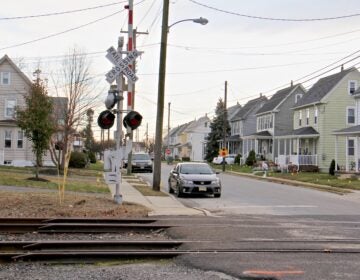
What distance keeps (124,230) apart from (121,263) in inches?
127

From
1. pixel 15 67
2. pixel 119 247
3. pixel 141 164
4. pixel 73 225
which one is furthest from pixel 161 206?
pixel 15 67

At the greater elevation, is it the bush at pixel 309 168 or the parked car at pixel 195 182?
the bush at pixel 309 168

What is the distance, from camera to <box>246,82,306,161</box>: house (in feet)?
205

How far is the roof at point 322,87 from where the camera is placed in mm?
48750

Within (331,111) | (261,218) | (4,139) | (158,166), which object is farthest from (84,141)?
(261,218)

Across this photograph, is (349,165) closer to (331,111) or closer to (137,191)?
(331,111)

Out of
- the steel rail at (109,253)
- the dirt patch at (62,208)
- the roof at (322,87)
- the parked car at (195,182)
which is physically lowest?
the steel rail at (109,253)

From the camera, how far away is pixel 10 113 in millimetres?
46094

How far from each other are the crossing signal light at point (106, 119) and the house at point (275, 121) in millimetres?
46104

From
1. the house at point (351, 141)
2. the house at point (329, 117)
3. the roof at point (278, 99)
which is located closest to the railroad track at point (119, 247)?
the house at point (351, 141)

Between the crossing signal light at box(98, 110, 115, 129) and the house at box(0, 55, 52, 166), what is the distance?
3116cm

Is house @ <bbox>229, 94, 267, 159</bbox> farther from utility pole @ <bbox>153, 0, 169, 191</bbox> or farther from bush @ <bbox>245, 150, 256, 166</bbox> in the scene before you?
utility pole @ <bbox>153, 0, 169, 191</bbox>

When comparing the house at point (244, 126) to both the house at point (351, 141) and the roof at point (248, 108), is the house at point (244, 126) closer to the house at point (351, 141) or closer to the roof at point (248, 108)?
the roof at point (248, 108)

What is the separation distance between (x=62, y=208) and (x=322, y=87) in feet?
135
